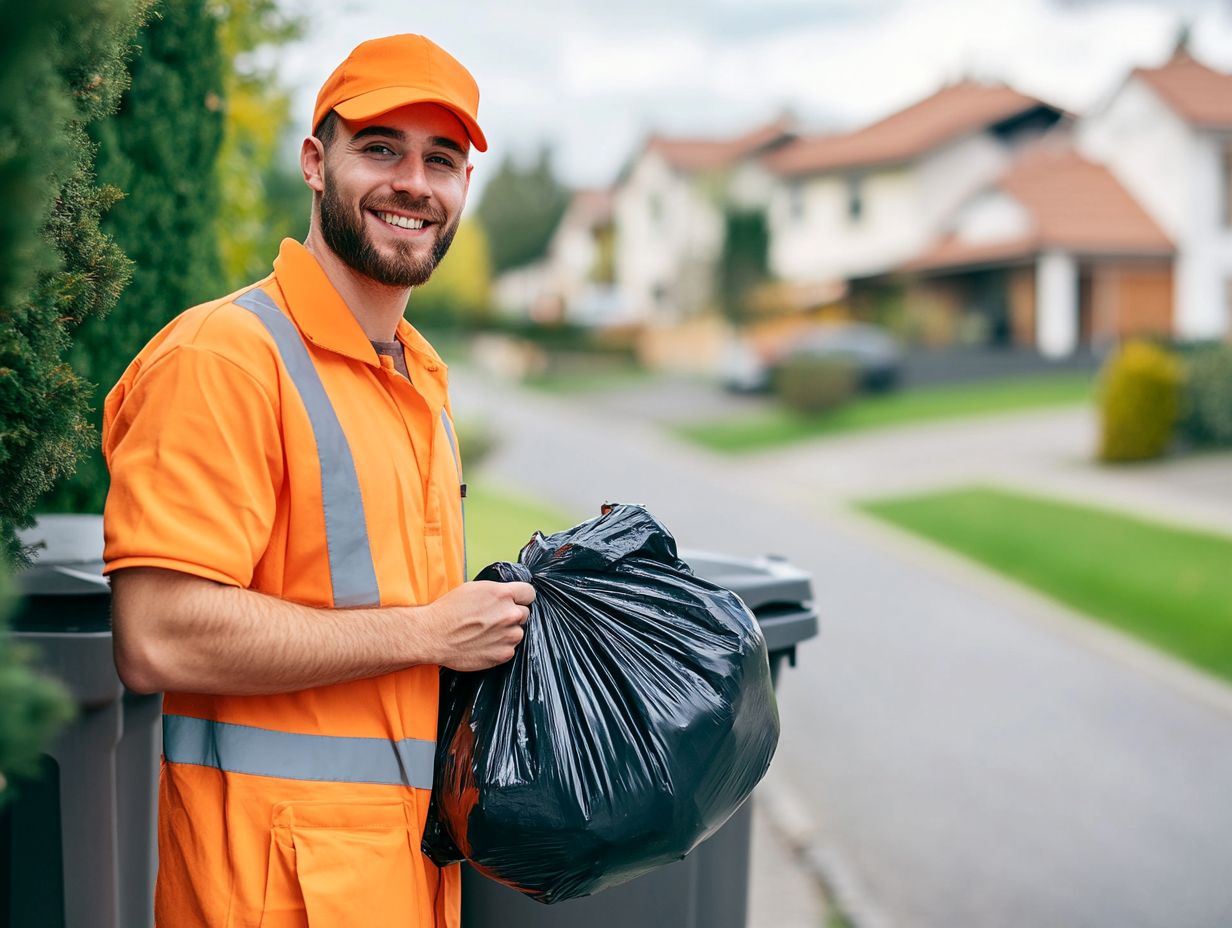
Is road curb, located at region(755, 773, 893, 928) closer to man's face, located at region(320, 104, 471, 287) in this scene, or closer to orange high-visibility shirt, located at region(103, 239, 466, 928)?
orange high-visibility shirt, located at region(103, 239, 466, 928)

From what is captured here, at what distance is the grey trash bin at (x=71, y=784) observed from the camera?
8.46 feet

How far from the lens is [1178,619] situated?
9.19 metres

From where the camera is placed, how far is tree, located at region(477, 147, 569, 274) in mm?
71938

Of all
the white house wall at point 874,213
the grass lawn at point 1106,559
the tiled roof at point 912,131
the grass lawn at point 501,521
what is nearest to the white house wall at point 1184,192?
the white house wall at point 874,213

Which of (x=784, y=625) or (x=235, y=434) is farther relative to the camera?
(x=784, y=625)

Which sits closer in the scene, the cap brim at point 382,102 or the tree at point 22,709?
the tree at point 22,709

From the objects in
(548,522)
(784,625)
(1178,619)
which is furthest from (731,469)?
(784,625)

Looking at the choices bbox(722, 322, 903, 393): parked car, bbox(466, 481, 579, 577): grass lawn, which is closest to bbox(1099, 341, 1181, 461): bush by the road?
bbox(466, 481, 579, 577): grass lawn

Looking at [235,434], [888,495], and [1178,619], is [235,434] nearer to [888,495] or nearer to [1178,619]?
[1178,619]

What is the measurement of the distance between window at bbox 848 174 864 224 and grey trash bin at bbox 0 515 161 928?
1514 inches

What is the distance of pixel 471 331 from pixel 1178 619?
41.8 metres

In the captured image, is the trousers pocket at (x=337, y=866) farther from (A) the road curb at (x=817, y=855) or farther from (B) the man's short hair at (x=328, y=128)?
(A) the road curb at (x=817, y=855)

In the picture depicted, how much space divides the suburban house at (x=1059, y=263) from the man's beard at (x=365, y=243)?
29655mm

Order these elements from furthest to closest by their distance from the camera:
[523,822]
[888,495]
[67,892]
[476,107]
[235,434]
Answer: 1. [888,495]
2. [67,892]
3. [476,107]
4. [523,822]
5. [235,434]
